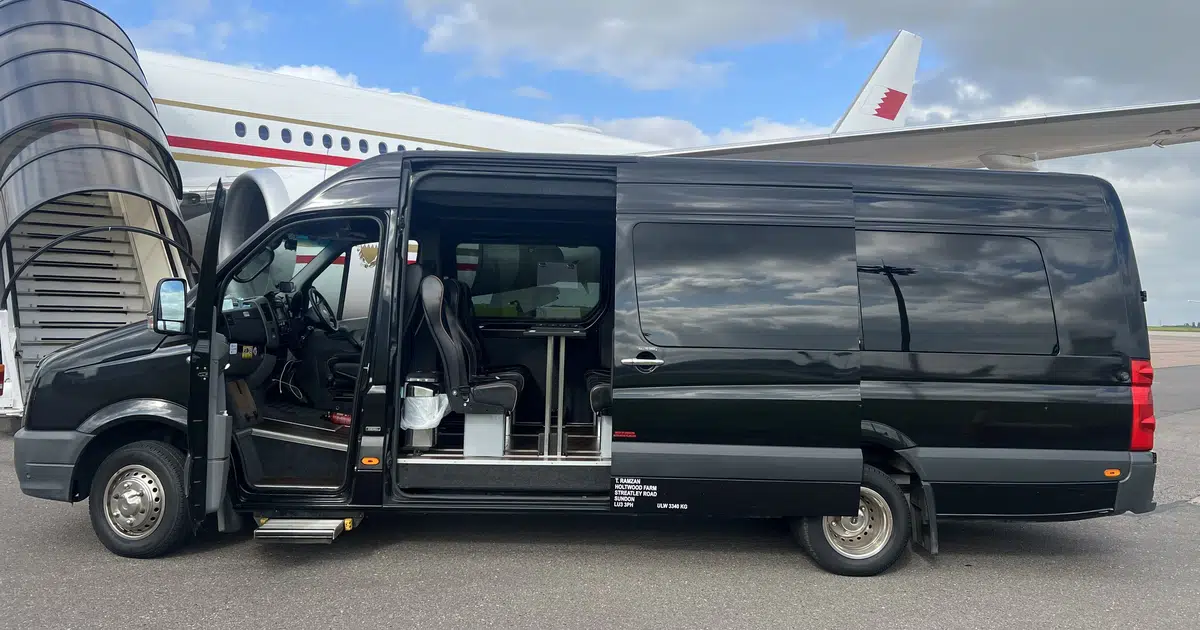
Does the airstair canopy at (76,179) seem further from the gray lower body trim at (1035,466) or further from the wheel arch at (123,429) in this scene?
the gray lower body trim at (1035,466)

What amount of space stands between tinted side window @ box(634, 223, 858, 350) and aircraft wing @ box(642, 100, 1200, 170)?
771 cm

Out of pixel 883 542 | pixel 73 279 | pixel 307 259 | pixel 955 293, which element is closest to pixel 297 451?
pixel 307 259

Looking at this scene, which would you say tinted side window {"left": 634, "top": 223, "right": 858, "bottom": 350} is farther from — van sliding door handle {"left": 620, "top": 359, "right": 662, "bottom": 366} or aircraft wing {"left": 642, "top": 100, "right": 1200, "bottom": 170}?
aircraft wing {"left": 642, "top": 100, "right": 1200, "bottom": 170}

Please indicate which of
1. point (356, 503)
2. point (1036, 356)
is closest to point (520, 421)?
point (356, 503)

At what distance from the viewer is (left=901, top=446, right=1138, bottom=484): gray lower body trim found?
4418 mm

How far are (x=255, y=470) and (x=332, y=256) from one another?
1.89 m

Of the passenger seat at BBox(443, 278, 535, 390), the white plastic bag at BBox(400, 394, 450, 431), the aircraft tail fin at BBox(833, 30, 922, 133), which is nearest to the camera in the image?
the white plastic bag at BBox(400, 394, 450, 431)

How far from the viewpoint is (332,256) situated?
19.7 feet

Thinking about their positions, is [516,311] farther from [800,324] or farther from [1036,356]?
[1036,356]

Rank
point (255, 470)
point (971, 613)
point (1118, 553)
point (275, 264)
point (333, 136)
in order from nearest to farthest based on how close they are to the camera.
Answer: point (971, 613)
point (255, 470)
point (1118, 553)
point (275, 264)
point (333, 136)

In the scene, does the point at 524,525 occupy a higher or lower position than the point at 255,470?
lower

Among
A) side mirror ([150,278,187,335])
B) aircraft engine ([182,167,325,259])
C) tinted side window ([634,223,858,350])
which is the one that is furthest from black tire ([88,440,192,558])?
aircraft engine ([182,167,325,259])

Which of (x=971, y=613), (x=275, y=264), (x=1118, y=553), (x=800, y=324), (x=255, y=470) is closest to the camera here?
(x=971, y=613)

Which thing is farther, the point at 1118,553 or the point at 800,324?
the point at 1118,553
